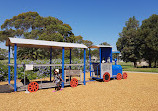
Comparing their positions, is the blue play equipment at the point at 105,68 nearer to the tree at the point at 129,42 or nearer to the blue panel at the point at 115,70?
the blue panel at the point at 115,70

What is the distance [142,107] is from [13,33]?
121 ft

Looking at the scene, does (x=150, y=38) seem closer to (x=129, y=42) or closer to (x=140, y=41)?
(x=140, y=41)

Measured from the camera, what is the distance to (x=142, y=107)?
5695 mm

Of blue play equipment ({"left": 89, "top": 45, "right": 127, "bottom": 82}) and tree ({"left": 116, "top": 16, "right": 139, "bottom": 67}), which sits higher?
tree ({"left": 116, "top": 16, "right": 139, "bottom": 67})

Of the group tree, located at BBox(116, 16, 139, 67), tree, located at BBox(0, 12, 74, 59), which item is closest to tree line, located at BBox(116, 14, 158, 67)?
tree, located at BBox(116, 16, 139, 67)

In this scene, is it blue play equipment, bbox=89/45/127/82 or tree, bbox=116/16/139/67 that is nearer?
blue play equipment, bbox=89/45/127/82

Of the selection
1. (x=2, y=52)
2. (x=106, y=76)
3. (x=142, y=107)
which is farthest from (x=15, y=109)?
(x=2, y=52)

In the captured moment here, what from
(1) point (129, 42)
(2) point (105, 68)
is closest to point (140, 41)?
(1) point (129, 42)

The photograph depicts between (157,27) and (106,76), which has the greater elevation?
(157,27)

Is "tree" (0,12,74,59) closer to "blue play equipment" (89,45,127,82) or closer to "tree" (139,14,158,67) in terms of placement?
"tree" (139,14,158,67)

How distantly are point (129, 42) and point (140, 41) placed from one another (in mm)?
2361

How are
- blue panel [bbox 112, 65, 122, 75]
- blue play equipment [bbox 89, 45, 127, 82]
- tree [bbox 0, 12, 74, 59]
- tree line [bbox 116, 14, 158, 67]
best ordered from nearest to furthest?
blue play equipment [bbox 89, 45, 127, 82] < blue panel [bbox 112, 65, 122, 75] < tree line [bbox 116, 14, 158, 67] < tree [bbox 0, 12, 74, 59]

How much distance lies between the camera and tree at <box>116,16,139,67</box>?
1174 inches

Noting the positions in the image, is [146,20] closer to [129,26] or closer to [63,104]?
[129,26]
